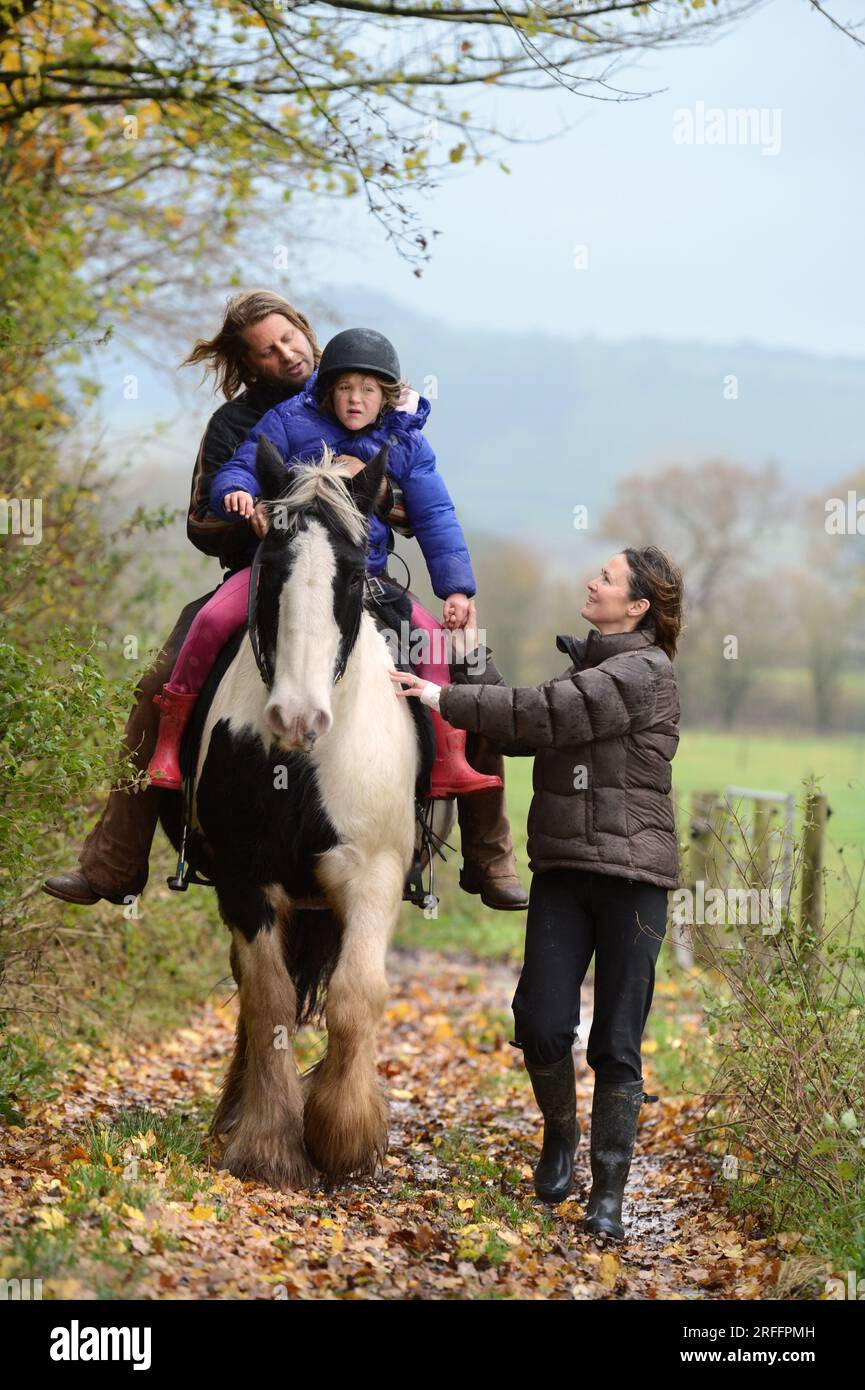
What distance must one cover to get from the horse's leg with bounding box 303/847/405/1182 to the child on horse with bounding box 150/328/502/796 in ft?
2.18

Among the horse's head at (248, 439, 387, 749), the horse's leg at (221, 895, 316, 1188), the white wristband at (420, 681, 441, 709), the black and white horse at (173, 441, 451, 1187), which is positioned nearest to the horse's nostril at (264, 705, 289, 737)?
the horse's head at (248, 439, 387, 749)

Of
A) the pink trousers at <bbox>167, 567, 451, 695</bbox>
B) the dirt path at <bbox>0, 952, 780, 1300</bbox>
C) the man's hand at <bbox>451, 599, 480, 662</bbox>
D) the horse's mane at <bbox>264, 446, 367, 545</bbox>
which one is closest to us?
the dirt path at <bbox>0, 952, 780, 1300</bbox>

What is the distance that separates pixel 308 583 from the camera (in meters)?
4.77

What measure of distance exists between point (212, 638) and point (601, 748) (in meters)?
1.59

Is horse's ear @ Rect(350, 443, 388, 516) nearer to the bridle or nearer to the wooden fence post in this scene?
the bridle

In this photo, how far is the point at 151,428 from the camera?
11609 millimetres

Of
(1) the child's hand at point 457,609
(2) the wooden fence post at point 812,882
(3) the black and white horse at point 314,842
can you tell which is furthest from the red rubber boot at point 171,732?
(2) the wooden fence post at point 812,882

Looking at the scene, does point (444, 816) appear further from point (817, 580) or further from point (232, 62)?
point (817, 580)

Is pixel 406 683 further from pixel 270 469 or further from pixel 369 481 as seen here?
pixel 270 469

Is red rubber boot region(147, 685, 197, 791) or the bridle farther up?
the bridle

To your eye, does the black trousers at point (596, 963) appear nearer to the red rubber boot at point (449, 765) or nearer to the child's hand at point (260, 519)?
the red rubber boot at point (449, 765)

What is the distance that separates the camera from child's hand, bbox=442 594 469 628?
5.64 m

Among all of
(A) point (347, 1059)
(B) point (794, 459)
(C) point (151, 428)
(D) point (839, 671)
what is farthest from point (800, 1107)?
(B) point (794, 459)

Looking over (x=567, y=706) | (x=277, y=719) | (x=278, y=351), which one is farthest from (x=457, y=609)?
(x=278, y=351)
